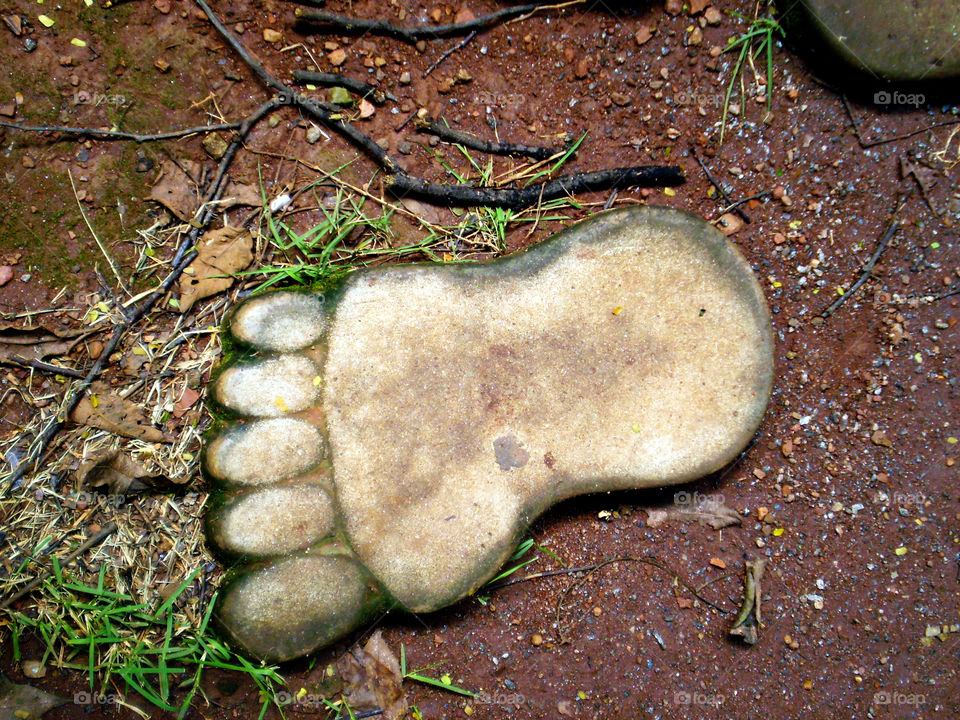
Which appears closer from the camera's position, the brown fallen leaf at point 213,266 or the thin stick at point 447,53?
the brown fallen leaf at point 213,266

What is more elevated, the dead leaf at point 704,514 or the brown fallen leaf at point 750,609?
the dead leaf at point 704,514

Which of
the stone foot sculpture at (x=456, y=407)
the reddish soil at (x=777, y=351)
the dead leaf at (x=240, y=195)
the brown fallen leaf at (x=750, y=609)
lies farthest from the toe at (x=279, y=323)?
the brown fallen leaf at (x=750, y=609)

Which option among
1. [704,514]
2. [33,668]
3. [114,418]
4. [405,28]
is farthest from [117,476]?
[704,514]

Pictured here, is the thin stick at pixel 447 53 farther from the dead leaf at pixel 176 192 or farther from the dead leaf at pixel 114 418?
the dead leaf at pixel 114 418

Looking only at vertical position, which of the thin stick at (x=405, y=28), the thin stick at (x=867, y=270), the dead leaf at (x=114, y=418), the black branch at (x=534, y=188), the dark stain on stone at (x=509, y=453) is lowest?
the dead leaf at (x=114, y=418)

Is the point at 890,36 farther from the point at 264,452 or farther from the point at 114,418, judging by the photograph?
the point at 114,418

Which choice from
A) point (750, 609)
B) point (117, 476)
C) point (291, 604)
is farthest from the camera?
point (750, 609)

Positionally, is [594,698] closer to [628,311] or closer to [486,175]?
[628,311]
